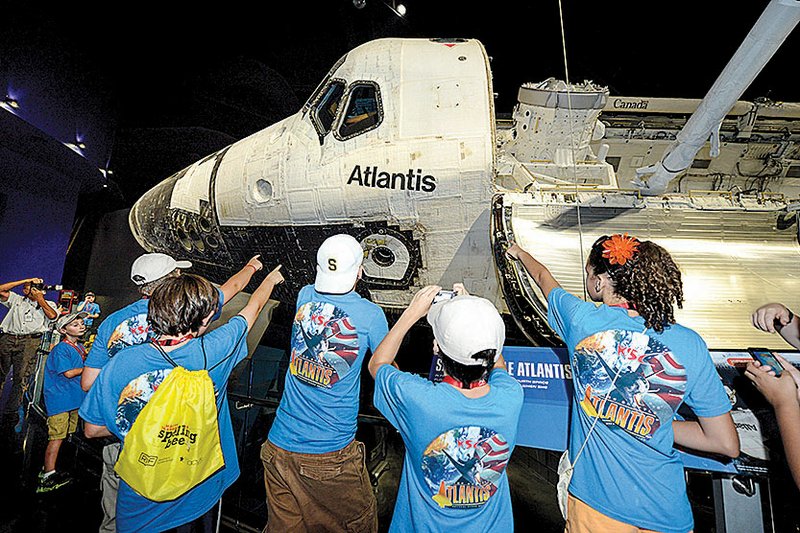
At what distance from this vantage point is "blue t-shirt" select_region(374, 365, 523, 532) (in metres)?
0.92

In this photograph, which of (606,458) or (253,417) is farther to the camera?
(253,417)

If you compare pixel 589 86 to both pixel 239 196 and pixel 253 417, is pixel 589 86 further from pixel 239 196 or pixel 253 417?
pixel 253 417

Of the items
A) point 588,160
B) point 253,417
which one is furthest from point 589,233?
point 253,417

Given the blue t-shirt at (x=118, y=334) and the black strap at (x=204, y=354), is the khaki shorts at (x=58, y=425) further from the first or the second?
the black strap at (x=204, y=354)

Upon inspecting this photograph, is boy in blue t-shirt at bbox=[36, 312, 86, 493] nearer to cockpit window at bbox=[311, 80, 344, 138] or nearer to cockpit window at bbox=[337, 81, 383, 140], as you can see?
cockpit window at bbox=[311, 80, 344, 138]

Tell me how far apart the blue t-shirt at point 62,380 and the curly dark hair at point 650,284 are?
2.89 meters

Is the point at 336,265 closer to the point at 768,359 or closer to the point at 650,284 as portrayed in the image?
the point at 650,284

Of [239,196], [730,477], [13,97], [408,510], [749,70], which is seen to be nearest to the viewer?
[408,510]

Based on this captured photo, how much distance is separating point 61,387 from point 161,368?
200cm

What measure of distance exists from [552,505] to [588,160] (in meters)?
2.90

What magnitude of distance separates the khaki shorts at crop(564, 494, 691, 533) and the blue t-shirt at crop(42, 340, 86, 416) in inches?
106

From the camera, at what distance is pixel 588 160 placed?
370 cm

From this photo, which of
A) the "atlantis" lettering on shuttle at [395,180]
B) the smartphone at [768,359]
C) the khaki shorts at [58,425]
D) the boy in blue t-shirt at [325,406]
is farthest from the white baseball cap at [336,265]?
the khaki shorts at [58,425]

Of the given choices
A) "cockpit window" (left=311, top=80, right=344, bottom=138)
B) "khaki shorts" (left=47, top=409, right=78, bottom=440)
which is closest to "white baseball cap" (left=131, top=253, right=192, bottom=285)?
"cockpit window" (left=311, top=80, right=344, bottom=138)
